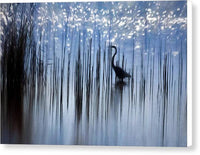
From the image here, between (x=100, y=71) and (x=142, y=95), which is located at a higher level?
(x=100, y=71)

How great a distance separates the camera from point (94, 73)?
1.80 m

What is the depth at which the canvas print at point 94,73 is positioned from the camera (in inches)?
69.6

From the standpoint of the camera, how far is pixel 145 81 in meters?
1.78

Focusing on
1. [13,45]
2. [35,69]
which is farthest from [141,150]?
[13,45]

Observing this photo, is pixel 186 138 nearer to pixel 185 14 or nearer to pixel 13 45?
pixel 185 14

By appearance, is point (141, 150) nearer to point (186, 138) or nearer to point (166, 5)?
point (186, 138)

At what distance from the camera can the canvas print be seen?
5.80 ft

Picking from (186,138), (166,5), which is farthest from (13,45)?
(186,138)

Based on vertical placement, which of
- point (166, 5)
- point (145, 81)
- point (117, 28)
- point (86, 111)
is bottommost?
point (86, 111)

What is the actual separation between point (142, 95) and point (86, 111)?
33 cm

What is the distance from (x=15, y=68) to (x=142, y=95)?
→ 29.5 inches

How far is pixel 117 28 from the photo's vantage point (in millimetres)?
1801

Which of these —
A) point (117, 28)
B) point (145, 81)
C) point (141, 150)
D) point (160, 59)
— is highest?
point (117, 28)

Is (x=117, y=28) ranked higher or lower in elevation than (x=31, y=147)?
higher
